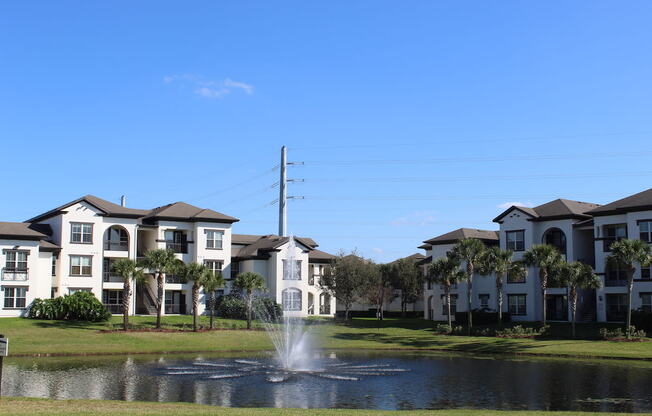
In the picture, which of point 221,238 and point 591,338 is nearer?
point 591,338

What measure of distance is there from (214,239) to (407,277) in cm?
2421

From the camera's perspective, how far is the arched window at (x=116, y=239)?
222ft

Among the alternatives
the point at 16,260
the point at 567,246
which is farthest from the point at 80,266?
the point at 567,246

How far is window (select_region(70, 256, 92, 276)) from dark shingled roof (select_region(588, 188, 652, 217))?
4566cm

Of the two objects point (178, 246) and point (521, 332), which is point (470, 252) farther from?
point (178, 246)

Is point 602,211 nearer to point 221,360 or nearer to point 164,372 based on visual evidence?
point 221,360

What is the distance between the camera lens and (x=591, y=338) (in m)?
53.3

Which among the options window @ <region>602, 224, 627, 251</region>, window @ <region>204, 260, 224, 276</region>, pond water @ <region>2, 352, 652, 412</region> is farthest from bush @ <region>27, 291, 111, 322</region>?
window @ <region>602, 224, 627, 251</region>

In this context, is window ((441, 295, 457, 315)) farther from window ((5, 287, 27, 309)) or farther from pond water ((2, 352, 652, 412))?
window ((5, 287, 27, 309))

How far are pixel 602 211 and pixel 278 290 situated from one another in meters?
32.3

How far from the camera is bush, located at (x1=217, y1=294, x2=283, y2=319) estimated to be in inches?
2653

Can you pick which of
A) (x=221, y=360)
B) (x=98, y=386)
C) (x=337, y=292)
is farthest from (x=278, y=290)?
(x=98, y=386)

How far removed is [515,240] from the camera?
68875 millimetres

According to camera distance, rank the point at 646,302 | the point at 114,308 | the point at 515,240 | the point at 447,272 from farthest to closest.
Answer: the point at 515,240, the point at 114,308, the point at 447,272, the point at 646,302
